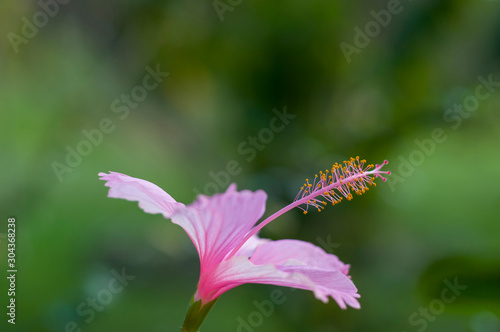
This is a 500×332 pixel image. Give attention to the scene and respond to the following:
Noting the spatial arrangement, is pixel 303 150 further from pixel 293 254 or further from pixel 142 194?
pixel 142 194

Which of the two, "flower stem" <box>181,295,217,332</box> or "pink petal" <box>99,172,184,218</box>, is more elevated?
"pink petal" <box>99,172,184,218</box>

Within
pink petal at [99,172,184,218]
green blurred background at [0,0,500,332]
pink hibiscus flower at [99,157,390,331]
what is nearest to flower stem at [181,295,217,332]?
pink hibiscus flower at [99,157,390,331]

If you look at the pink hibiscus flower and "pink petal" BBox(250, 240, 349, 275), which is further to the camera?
"pink petal" BBox(250, 240, 349, 275)

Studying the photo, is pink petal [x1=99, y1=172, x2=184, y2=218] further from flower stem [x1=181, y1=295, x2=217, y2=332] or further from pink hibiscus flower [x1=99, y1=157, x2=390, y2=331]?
flower stem [x1=181, y1=295, x2=217, y2=332]

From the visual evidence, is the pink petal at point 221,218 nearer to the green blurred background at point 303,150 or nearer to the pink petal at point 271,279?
the pink petal at point 271,279

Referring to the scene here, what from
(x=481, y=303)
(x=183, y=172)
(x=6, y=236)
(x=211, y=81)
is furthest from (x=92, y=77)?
(x=481, y=303)

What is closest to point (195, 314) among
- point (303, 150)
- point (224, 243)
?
point (224, 243)

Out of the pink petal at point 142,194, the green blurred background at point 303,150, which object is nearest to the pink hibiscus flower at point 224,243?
the pink petal at point 142,194
